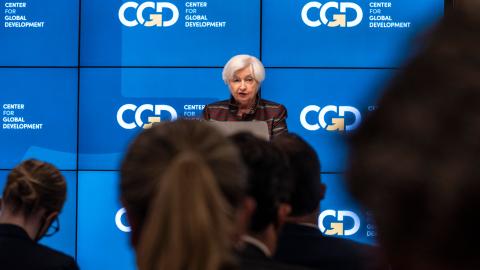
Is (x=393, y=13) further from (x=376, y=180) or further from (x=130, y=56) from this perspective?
(x=376, y=180)

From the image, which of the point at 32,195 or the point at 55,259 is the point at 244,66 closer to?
the point at 32,195

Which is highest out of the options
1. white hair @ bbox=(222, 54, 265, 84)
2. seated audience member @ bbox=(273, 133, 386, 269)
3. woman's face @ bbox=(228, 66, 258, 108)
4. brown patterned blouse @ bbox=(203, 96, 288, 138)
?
white hair @ bbox=(222, 54, 265, 84)

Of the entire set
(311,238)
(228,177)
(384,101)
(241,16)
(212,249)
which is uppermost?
(241,16)

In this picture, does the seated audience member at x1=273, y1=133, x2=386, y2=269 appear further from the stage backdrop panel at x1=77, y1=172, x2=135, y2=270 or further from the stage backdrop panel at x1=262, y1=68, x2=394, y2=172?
the stage backdrop panel at x1=77, y1=172, x2=135, y2=270

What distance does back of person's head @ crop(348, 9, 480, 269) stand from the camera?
0.41m

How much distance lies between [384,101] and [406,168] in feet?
0.16

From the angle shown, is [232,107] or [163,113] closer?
[232,107]

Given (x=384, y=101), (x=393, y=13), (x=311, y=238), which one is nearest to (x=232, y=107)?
(x=393, y=13)

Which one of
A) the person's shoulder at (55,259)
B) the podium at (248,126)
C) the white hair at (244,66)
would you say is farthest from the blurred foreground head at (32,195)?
the white hair at (244,66)

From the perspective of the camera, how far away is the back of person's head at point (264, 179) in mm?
1822

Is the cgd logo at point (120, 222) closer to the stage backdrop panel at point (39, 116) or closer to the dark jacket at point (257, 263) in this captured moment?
the stage backdrop panel at point (39, 116)

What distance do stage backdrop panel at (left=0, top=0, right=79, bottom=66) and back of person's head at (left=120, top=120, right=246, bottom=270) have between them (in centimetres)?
471

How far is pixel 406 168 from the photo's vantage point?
1.38 feet

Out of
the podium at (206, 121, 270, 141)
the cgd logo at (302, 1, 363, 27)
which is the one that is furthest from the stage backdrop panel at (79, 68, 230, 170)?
the podium at (206, 121, 270, 141)
